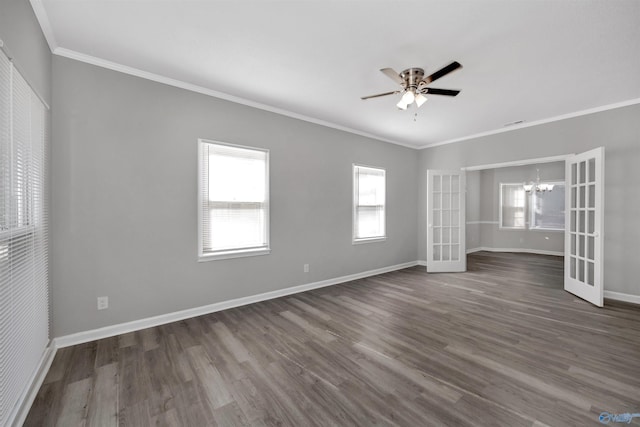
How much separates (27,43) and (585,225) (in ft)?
20.6

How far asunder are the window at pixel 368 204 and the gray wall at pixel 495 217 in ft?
13.5

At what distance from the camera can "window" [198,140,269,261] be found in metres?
3.30

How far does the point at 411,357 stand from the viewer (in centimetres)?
235

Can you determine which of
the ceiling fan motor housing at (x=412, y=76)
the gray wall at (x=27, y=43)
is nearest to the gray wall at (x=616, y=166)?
the ceiling fan motor housing at (x=412, y=76)

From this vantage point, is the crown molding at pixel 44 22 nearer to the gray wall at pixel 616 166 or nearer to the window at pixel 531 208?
→ the gray wall at pixel 616 166

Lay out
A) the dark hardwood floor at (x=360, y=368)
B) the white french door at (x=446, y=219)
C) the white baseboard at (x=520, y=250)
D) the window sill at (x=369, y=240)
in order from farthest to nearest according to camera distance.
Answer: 1. the white baseboard at (x=520, y=250)
2. the white french door at (x=446, y=219)
3. the window sill at (x=369, y=240)
4. the dark hardwood floor at (x=360, y=368)

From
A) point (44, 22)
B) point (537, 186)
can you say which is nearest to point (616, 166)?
point (537, 186)

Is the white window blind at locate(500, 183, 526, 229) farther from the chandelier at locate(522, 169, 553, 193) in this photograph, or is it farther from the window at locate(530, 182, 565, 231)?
the chandelier at locate(522, 169, 553, 193)

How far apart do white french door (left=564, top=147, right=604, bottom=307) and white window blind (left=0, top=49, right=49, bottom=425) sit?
18.8 ft

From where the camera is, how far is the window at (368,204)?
502cm

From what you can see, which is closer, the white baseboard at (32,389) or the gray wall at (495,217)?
the white baseboard at (32,389)

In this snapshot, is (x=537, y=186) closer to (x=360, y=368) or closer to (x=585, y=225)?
(x=585, y=225)

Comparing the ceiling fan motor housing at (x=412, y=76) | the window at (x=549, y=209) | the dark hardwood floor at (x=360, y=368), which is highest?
the ceiling fan motor housing at (x=412, y=76)

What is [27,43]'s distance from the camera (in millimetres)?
1859
